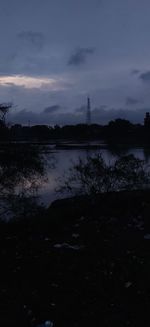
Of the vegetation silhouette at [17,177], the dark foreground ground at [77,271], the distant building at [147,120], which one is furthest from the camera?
the distant building at [147,120]

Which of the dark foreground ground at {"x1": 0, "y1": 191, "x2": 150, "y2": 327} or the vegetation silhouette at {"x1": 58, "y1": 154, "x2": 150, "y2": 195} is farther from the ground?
the vegetation silhouette at {"x1": 58, "y1": 154, "x2": 150, "y2": 195}

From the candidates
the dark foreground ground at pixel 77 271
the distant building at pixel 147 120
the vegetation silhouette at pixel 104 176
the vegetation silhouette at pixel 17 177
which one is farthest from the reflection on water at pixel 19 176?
the distant building at pixel 147 120

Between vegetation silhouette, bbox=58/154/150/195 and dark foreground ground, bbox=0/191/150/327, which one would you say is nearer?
dark foreground ground, bbox=0/191/150/327

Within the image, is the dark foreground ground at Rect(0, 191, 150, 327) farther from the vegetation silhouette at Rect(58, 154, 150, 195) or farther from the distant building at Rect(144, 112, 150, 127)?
the distant building at Rect(144, 112, 150, 127)

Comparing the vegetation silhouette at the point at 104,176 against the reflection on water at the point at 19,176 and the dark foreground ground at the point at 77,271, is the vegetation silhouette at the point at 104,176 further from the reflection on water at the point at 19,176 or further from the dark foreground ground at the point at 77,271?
the dark foreground ground at the point at 77,271

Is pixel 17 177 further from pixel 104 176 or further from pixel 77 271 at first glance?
pixel 77 271

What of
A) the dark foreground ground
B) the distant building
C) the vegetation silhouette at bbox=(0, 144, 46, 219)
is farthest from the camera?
the distant building

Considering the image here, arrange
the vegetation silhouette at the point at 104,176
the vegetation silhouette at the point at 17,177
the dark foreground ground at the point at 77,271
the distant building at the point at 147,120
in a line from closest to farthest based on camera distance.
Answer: the dark foreground ground at the point at 77,271
the vegetation silhouette at the point at 17,177
the vegetation silhouette at the point at 104,176
the distant building at the point at 147,120

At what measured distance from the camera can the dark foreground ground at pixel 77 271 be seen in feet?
21.0

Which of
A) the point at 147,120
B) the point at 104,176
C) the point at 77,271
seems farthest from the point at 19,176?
the point at 147,120

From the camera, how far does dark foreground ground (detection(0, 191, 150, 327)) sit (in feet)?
21.0

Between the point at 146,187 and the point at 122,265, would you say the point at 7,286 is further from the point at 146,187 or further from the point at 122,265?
the point at 146,187

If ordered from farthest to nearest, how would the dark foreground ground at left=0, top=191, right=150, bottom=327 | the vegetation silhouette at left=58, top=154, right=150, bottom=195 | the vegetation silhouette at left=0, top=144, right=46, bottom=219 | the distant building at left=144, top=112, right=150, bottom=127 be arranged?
the distant building at left=144, top=112, right=150, bottom=127 < the vegetation silhouette at left=58, top=154, right=150, bottom=195 < the vegetation silhouette at left=0, top=144, right=46, bottom=219 < the dark foreground ground at left=0, top=191, right=150, bottom=327

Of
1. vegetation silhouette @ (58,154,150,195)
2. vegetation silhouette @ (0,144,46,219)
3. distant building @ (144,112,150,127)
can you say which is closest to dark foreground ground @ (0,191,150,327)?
vegetation silhouette @ (0,144,46,219)
